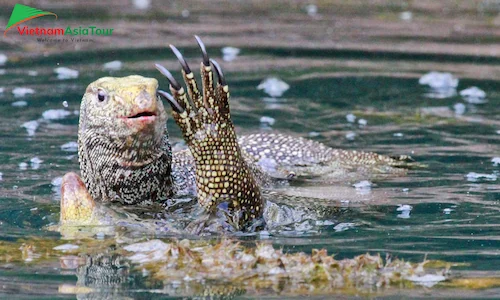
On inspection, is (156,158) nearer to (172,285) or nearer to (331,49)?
(172,285)

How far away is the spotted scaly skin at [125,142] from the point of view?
5.68 meters

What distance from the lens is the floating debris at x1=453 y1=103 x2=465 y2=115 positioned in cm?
980

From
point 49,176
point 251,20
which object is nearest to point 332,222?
point 49,176

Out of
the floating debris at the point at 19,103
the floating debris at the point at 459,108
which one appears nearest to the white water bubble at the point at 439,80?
the floating debris at the point at 459,108

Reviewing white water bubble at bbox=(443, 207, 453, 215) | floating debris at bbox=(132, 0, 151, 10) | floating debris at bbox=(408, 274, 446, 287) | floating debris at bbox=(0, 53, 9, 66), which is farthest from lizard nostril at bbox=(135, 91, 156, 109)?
floating debris at bbox=(132, 0, 151, 10)

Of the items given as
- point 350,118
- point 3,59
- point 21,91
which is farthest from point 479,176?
point 3,59

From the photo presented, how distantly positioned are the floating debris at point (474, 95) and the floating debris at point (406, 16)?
4.25 meters

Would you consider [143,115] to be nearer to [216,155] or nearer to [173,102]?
[173,102]

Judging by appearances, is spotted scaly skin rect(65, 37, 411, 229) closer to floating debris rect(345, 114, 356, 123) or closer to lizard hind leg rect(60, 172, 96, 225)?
lizard hind leg rect(60, 172, 96, 225)

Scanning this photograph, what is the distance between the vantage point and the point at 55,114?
31.2 feet

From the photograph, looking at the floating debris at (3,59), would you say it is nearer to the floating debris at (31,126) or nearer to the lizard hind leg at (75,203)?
the floating debris at (31,126)

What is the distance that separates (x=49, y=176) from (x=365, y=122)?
3544 mm

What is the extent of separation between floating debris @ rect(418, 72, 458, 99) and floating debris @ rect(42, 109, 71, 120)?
13.7ft

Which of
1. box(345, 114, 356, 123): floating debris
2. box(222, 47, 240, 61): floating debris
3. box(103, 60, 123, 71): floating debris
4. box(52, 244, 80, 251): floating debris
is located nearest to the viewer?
box(52, 244, 80, 251): floating debris
